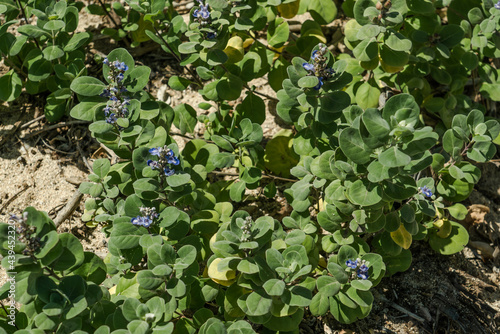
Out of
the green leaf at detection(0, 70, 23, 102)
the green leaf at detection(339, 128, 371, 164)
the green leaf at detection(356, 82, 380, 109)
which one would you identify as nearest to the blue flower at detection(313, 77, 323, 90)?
the green leaf at detection(339, 128, 371, 164)

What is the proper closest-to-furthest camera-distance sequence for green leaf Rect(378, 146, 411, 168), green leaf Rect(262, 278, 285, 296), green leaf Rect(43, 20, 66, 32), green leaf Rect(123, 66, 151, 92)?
green leaf Rect(378, 146, 411, 168) < green leaf Rect(262, 278, 285, 296) < green leaf Rect(123, 66, 151, 92) < green leaf Rect(43, 20, 66, 32)

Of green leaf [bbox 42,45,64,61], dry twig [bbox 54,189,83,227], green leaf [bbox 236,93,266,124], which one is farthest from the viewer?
green leaf [bbox 236,93,266,124]

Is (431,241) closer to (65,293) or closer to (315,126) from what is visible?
(315,126)

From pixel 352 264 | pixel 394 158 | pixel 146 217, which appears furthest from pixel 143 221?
pixel 394 158

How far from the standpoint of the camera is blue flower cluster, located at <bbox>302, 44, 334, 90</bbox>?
315cm

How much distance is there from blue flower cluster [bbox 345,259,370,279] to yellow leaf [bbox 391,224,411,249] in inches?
22.5

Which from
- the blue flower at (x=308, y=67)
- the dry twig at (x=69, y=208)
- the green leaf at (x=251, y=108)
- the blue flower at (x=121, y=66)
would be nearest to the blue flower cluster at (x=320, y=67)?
the blue flower at (x=308, y=67)

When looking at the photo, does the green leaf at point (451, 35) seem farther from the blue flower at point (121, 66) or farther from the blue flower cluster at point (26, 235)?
the blue flower cluster at point (26, 235)

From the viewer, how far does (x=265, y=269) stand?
9.93 ft

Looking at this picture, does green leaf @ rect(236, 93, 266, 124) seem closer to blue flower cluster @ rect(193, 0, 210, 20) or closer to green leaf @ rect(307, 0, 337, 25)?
blue flower cluster @ rect(193, 0, 210, 20)

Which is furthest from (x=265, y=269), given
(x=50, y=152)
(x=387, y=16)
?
(x=50, y=152)

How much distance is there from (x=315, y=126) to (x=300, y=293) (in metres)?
1.20

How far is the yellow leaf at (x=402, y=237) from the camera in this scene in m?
3.54

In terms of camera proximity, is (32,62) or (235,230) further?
(32,62)
